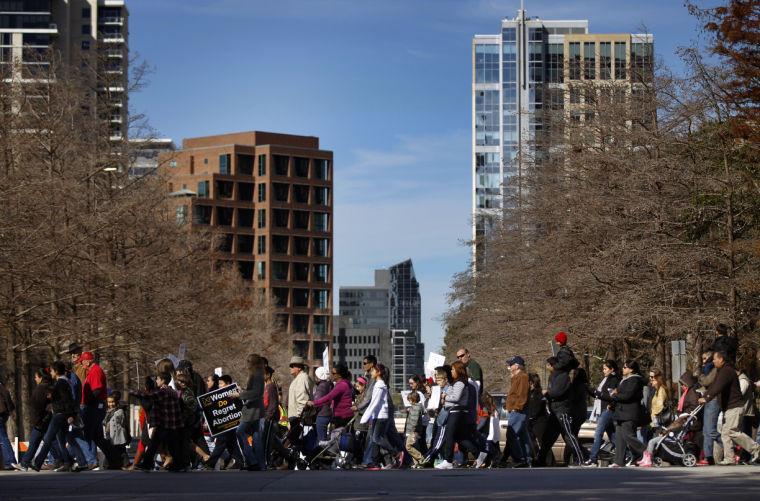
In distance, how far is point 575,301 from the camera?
145 feet

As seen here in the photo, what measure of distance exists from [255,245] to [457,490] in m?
157

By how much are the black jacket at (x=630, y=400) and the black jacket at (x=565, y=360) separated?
81 cm

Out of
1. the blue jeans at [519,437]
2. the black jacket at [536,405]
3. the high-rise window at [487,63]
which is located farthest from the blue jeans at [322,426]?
the high-rise window at [487,63]

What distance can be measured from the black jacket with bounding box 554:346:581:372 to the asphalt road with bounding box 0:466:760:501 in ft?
5.74

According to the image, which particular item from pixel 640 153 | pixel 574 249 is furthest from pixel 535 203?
pixel 640 153

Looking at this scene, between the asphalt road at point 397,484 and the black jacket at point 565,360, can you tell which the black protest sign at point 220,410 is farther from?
the black jacket at point 565,360

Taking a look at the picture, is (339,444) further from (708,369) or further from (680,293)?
(680,293)

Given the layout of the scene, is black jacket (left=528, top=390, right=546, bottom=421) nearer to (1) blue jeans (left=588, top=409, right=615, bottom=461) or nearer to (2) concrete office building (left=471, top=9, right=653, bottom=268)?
(1) blue jeans (left=588, top=409, right=615, bottom=461)

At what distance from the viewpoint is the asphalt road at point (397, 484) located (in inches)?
626

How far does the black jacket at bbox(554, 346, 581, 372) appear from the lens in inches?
866

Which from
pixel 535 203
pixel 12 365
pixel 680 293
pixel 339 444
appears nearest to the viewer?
pixel 339 444

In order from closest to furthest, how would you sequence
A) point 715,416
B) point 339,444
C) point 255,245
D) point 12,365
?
point 715,416 < point 339,444 < point 12,365 < point 255,245

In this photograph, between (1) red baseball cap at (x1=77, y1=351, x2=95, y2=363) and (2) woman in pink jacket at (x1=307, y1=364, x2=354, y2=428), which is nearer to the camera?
(1) red baseball cap at (x1=77, y1=351, x2=95, y2=363)

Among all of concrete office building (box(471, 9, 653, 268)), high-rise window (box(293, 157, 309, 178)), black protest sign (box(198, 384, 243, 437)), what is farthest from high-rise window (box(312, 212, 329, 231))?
black protest sign (box(198, 384, 243, 437))
